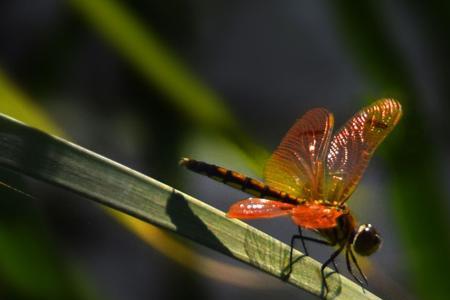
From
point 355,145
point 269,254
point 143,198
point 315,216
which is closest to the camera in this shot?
point 143,198

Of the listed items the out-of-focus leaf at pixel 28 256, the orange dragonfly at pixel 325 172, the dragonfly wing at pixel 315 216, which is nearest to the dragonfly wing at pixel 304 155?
the orange dragonfly at pixel 325 172

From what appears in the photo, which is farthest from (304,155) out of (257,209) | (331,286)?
(331,286)

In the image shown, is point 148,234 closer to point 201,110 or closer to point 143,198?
point 201,110

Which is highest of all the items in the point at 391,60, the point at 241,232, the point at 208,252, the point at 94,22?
the point at 391,60

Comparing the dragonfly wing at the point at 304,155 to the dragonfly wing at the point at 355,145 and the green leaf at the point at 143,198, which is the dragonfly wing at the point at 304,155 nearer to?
the dragonfly wing at the point at 355,145

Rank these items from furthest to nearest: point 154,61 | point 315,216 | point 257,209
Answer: point 154,61
point 315,216
point 257,209

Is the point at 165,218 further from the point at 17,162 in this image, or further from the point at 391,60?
the point at 391,60

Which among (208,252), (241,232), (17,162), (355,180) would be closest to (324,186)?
(355,180)

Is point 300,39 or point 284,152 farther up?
point 300,39
